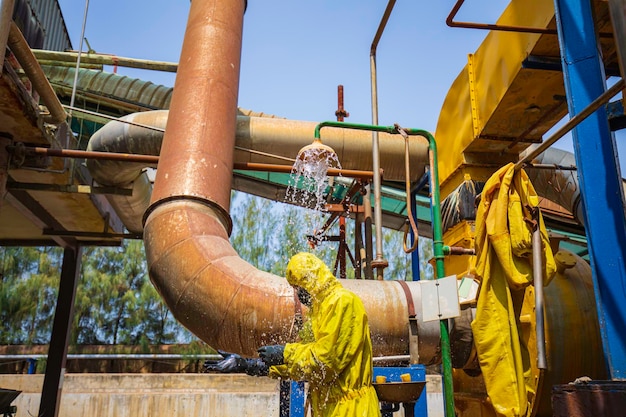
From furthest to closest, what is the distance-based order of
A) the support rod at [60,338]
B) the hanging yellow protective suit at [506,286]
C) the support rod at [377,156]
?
the support rod at [60,338], the support rod at [377,156], the hanging yellow protective suit at [506,286]

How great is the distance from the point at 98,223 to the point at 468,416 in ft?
20.6

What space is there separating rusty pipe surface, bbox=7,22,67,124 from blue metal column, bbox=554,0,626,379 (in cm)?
430

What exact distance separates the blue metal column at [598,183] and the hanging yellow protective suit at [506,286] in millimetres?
322

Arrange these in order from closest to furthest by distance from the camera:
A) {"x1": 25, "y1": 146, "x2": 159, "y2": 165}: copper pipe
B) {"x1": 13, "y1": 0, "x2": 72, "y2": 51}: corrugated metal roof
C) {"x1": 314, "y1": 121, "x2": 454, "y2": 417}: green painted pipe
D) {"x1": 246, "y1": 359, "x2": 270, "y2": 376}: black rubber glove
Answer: {"x1": 246, "y1": 359, "x2": 270, "y2": 376}: black rubber glove < {"x1": 314, "y1": 121, "x2": 454, "y2": 417}: green painted pipe < {"x1": 25, "y1": 146, "x2": 159, "y2": 165}: copper pipe < {"x1": 13, "y1": 0, "x2": 72, "y2": 51}: corrugated metal roof

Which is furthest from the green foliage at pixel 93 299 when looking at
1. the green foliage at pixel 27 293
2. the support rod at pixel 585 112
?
the support rod at pixel 585 112

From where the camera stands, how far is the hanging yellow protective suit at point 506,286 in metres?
3.28

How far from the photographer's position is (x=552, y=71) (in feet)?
15.1

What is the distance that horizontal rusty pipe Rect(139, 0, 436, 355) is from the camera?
145 inches

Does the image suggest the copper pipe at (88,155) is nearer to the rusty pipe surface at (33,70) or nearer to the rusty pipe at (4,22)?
the rusty pipe surface at (33,70)

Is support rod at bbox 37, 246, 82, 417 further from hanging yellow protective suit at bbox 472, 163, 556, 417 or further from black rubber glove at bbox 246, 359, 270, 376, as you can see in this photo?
hanging yellow protective suit at bbox 472, 163, 556, 417

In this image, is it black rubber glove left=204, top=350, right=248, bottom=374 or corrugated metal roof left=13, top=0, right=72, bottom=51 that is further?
corrugated metal roof left=13, top=0, right=72, bottom=51

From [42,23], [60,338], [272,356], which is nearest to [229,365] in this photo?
[272,356]

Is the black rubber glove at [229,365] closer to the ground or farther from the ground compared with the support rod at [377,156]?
closer to the ground

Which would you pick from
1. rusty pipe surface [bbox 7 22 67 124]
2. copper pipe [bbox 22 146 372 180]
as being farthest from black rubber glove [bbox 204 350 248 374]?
rusty pipe surface [bbox 7 22 67 124]
